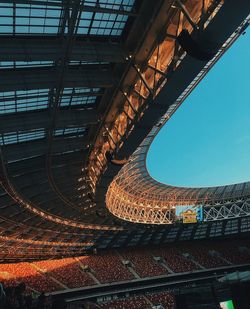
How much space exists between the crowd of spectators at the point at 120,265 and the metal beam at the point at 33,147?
38.5m

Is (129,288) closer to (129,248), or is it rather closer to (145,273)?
(145,273)

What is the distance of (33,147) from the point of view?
22.2m

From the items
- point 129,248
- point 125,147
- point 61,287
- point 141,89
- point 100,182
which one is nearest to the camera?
point 141,89

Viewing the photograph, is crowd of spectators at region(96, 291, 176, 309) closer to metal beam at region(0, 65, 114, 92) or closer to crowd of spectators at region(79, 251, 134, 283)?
crowd of spectators at region(79, 251, 134, 283)

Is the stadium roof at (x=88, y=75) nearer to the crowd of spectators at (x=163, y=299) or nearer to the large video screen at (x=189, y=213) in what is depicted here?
the large video screen at (x=189, y=213)

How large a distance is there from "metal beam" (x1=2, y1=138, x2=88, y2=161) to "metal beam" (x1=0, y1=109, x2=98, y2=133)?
344cm

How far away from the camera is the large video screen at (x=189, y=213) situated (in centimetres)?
5531

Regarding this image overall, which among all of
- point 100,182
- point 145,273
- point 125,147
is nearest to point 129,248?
point 145,273

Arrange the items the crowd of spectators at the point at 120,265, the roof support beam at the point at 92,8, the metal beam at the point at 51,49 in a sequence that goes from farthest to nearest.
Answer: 1. the crowd of spectators at the point at 120,265
2. the metal beam at the point at 51,49
3. the roof support beam at the point at 92,8

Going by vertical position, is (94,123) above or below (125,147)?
above

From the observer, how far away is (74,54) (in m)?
13.8

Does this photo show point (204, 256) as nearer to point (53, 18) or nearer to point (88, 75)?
point (88, 75)

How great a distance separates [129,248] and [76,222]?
3085 centimetres

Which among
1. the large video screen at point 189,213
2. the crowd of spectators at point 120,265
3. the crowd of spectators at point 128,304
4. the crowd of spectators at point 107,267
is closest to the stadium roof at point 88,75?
the large video screen at point 189,213
